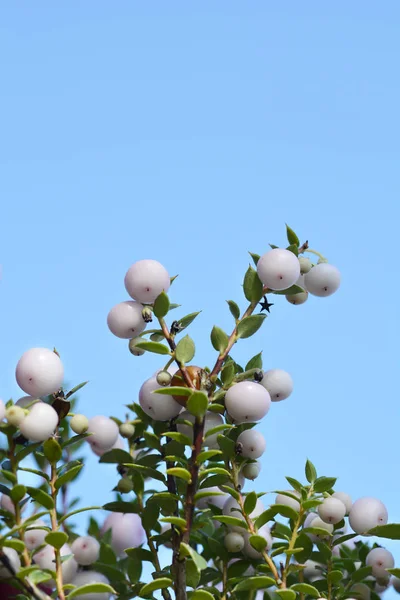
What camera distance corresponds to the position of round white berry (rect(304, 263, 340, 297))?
1768mm

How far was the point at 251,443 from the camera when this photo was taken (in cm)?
154

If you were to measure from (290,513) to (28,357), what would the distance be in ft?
1.81

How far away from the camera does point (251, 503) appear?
1.47 meters

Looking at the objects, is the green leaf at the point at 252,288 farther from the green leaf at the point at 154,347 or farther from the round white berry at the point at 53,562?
the round white berry at the point at 53,562

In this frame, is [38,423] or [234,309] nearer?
[38,423]

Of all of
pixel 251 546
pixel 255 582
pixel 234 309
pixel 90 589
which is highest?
pixel 234 309

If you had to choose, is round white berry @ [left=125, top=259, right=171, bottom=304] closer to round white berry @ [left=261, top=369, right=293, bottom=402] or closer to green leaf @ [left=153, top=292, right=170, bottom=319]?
green leaf @ [left=153, top=292, right=170, bottom=319]

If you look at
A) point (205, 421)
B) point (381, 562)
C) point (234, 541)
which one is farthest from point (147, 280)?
point (381, 562)

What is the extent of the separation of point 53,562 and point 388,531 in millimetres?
623

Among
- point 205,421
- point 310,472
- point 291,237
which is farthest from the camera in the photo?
point 291,237

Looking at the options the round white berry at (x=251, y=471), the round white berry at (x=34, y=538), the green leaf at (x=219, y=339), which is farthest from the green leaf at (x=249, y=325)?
the round white berry at (x=34, y=538)

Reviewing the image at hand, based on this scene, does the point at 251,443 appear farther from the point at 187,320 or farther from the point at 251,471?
the point at 187,320

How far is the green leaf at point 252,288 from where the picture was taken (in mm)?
1586

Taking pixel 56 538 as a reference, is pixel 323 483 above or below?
above
